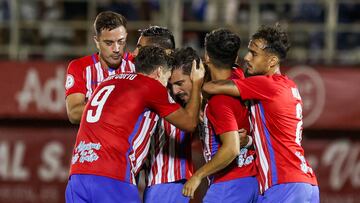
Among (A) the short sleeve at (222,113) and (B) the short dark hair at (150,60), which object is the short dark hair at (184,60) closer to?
(B) the short dark hair at (150,60)

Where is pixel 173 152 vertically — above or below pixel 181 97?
below

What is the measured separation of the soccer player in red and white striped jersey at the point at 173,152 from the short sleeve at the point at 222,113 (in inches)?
14.1

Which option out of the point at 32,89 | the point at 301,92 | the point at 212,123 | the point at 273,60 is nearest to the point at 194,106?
the point at 212,123

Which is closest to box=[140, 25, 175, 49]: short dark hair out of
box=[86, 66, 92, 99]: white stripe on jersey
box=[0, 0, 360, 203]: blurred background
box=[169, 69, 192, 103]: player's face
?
box=[169, 69, 192, 103]: player's face

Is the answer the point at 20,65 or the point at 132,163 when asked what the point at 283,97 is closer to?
the point at 132,163

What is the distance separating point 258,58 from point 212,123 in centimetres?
60

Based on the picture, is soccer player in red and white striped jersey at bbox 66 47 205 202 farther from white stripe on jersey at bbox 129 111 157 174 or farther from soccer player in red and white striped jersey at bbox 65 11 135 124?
soccer player in red and white striped jersey at bbox 65 11 135 124

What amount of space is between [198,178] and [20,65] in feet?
22.8

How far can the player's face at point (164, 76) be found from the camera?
646cm

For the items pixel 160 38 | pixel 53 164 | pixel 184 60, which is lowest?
pixel 53 164

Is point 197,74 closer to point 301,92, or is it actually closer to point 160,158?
point 160,158

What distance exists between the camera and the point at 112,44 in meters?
7.06

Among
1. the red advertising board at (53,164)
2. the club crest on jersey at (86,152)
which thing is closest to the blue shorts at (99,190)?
the club crest on jersey at (86,152)

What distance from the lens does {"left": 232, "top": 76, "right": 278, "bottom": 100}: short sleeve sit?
634cm
